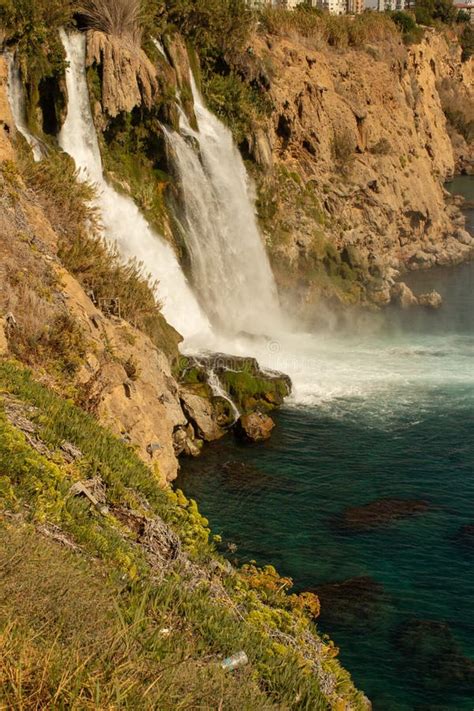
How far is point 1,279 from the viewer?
1385cm

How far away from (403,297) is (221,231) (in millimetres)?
11176

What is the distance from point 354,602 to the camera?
13.5 metres

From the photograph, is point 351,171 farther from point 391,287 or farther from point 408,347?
point 408,347

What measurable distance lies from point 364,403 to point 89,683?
64.1 feet

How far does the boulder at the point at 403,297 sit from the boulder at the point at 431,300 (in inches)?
11.4

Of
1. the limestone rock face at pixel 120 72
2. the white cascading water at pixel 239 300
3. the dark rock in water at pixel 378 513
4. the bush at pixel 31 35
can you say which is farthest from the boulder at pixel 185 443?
the limestone rock face at pixel 120 72

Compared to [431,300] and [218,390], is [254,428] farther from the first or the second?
[431,300]

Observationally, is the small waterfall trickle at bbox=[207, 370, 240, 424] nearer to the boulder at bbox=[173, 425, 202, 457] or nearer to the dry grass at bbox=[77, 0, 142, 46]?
the boulder at bbox=[173, 425, 202, 457]

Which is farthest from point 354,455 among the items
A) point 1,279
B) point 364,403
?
point 1,279

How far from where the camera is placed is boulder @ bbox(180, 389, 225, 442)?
20250 millimetres

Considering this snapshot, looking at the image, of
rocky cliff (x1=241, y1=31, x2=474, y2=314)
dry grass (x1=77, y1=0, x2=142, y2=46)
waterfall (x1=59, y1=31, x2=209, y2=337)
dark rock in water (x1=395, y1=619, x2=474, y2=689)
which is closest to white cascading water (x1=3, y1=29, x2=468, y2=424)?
waterfall (x1=59, y1=31, x2=209, y2=337)

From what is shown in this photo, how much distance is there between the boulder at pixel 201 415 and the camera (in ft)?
66.4

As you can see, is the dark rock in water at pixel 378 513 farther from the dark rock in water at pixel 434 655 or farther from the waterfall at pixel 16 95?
the waterfall at pixel 16 95

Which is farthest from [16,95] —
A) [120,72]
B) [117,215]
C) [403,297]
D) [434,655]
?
[403,297]
